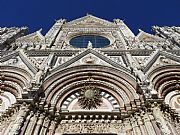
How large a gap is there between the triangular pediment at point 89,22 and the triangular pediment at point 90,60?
30.5 ft

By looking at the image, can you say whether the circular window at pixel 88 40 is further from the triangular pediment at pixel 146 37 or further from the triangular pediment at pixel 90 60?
the triangular pediment at pixel 90 60

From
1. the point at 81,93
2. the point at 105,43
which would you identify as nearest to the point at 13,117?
the point at 81,93

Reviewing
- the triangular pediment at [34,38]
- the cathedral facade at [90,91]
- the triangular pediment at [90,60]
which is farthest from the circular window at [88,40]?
the triangular pediment at [90,60]

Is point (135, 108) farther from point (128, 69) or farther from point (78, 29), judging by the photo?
point (78, 29)

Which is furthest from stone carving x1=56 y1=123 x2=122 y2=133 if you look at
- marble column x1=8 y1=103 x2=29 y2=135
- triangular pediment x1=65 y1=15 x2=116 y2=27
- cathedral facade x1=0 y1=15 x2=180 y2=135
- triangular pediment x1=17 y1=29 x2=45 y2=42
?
triangular pediment x1=65 y1=15 x2=116 y2=27

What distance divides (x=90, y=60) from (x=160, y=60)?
3.78m

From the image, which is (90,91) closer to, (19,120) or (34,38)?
(19,120)

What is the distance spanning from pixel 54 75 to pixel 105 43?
8133mm

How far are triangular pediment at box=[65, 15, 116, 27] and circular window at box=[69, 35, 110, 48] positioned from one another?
3.05 m

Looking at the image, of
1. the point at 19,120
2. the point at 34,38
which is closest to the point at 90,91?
the point at 19,120

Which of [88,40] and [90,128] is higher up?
[88,40]

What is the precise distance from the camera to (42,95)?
11844mm

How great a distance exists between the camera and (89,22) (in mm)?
25375

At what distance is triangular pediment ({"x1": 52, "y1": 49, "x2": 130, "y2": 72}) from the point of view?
14.0 metres
